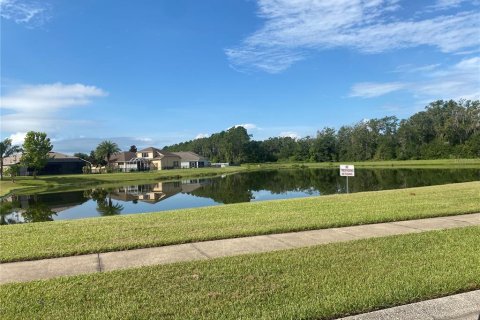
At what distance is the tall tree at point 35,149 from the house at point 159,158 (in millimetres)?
40190

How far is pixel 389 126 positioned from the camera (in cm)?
11200

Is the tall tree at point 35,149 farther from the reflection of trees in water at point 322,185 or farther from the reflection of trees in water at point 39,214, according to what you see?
the reflection of trees in water at point 39,214

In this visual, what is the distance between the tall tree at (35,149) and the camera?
4894 cm

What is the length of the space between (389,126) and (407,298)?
115 meters

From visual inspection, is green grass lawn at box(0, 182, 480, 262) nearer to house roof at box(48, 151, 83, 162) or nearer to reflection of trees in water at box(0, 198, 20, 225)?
reflection of trees in water at box(0, 198, 20, 225)

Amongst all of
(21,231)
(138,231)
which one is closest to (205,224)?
(138,231)

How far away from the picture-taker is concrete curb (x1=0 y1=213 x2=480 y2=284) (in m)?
5.91

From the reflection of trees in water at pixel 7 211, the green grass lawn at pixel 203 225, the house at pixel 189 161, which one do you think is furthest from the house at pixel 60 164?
the green grass lawn at pixel 203 225

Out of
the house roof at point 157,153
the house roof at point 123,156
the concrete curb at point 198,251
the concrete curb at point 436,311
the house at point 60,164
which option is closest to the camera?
the concrete curb at point 436,311

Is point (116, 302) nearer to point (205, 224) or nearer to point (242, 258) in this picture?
point (242, 258)

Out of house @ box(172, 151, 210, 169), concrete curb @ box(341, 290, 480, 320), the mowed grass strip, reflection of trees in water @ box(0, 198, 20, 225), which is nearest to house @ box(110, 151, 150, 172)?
house @ box(172, 151, 210, 169)

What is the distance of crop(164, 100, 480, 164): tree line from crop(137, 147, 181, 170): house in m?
27.3

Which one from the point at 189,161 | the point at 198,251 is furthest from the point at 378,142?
the point at 198,251

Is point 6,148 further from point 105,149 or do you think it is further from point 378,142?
point 378,142
